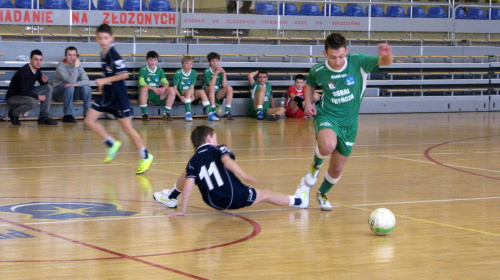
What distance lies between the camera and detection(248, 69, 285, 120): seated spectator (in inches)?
721

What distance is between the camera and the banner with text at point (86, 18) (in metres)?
18.5

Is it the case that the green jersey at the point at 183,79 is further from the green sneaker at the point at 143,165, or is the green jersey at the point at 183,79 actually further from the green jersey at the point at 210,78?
the green sneaker at the point at 143,165

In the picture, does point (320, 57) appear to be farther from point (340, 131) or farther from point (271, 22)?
point (340, 131)

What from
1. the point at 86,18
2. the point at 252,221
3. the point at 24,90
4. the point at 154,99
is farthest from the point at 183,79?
the point at 252,221

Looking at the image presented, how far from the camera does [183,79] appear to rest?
17.8 metres

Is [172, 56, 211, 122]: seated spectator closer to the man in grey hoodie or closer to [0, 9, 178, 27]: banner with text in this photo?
the man in grey hoodie

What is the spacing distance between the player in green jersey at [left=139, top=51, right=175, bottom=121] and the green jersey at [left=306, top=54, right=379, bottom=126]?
35.5 ft

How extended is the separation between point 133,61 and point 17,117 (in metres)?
4.03

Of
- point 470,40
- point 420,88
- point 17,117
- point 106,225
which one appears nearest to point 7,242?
point 106,225

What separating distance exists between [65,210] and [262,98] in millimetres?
12284

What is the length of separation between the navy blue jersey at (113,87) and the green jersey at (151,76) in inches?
320

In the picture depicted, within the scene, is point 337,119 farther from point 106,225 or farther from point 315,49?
point 315,49

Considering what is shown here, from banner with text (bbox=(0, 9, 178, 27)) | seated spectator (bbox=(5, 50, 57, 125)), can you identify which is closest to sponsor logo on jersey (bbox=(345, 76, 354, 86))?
seated spectator (bbox=(5, 50, 57, 125))

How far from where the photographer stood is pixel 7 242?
5125 millimetres
